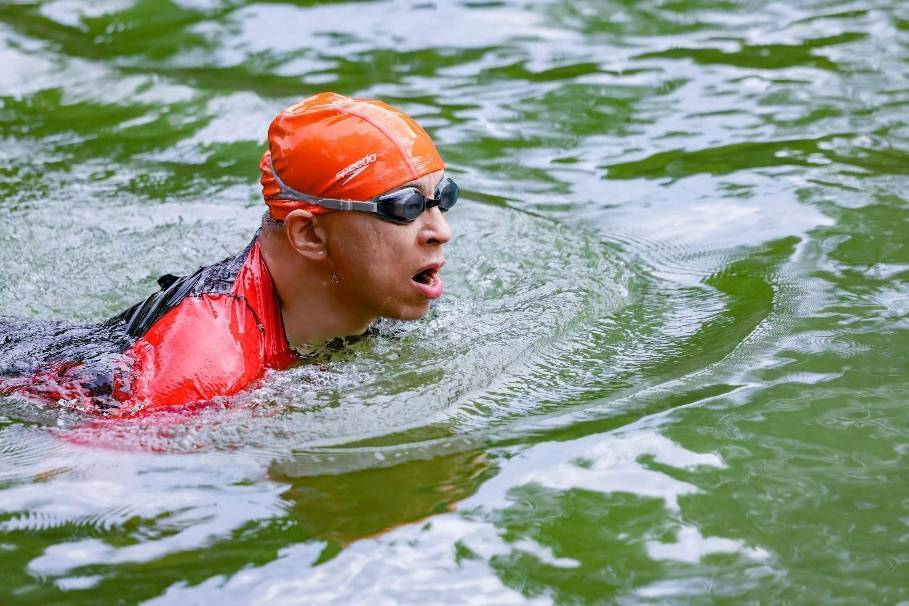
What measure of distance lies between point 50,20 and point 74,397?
6.93m

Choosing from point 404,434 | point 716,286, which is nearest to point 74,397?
point 404,434

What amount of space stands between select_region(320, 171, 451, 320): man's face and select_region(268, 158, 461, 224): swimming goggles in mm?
28

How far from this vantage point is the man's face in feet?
15.5

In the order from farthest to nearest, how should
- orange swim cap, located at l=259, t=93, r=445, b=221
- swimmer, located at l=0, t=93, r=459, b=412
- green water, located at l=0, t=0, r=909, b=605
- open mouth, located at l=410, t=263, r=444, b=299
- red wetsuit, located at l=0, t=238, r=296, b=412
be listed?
open mouth, located at l=410, t=263, r=444, b=299, orange swim cap, located at l=259, t=93, r=445, b=221, swimmer, located at l=0, t=93, r=459, b=412, red wetsuit, located at l=0, t=238, r=296, b=412, green water, located at l=0, t=0, r=909, b=605

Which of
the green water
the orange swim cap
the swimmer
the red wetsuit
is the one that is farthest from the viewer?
the orange swim cap

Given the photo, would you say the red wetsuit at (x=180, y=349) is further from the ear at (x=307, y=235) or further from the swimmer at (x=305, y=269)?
the ear at (x=307, y=235)

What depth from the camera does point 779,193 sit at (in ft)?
22.8

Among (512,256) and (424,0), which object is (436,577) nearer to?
(512,256)

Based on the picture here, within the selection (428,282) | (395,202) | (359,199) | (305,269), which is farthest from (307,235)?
(428,282)

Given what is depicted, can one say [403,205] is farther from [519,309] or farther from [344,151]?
[519,309]

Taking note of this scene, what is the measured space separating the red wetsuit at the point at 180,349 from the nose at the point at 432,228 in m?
0.63

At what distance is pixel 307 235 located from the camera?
479 centimetres

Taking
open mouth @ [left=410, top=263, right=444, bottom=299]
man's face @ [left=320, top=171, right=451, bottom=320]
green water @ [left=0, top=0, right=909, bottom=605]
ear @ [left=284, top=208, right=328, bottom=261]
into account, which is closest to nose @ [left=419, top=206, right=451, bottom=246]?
man's face @ [left=320, top=171, right=451, bottom=320]

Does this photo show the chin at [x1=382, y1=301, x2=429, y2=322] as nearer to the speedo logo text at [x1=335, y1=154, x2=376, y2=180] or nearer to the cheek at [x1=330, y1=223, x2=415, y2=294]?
the cheek at [x1=330, y1=223, x2=415, y2=294]
